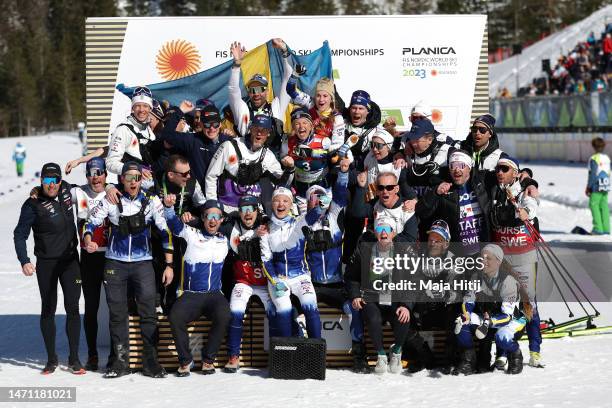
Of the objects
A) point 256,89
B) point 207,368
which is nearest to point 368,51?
point 256,89

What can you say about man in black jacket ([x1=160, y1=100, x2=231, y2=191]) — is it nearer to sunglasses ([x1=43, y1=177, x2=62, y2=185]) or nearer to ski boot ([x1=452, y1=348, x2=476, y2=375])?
sunglasses ([x1=43, y1=177, x2=62, y2=185])

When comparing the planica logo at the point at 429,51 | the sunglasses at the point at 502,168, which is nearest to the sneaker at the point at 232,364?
the sunglasses at the point at 502,168

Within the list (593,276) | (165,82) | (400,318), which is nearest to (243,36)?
(165,82)

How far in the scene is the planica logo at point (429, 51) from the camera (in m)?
10.2

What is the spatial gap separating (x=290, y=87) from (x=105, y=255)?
7.35ft

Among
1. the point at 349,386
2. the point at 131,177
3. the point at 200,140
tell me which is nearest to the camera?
the point at 349,386

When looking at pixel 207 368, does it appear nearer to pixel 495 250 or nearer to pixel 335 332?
pixel 335 332

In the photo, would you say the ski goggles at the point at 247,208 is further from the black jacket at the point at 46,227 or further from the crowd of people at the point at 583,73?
the crowd of people at the point at 583,73

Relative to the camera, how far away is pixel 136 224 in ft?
26.4

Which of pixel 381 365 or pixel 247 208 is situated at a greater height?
pixel 247 208

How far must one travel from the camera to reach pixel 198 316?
816 cm

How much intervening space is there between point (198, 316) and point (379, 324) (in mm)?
1446

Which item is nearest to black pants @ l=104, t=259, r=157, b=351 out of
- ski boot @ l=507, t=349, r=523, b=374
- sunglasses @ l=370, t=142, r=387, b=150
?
sunglasses @ l=370, t=142, r=387, b=150

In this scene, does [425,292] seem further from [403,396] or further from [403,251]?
[403,396]
